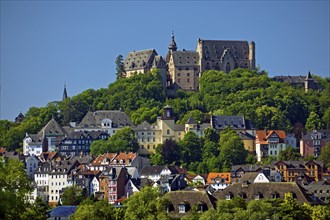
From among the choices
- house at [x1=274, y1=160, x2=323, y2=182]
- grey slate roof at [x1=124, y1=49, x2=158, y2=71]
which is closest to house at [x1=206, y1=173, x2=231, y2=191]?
house at [x1=274, y1=160, x2=323, y2=182]

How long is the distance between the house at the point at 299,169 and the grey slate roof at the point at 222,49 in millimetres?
45339

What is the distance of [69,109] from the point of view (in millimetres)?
164625

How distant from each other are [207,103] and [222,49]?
16.1 m

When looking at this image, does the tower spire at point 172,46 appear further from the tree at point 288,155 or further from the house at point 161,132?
the tree at point 288,155

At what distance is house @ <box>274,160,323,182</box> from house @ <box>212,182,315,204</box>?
40155 mm

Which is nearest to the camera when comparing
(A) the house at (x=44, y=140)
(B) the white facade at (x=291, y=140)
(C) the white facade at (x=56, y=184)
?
(C) the white facade at (x=56, y=184)

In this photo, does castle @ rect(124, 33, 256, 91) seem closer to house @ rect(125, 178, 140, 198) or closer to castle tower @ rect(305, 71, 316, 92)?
castle tower @ rect(305, 71, 316, 92)

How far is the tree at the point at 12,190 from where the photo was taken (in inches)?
1714

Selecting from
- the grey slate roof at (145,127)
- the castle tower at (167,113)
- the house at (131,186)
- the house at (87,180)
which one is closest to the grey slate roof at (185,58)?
the castle tower at (167,113)

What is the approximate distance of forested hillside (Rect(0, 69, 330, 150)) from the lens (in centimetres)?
15500

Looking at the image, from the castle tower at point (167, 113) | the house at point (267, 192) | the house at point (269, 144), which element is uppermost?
the castle tower at point (167, 113)

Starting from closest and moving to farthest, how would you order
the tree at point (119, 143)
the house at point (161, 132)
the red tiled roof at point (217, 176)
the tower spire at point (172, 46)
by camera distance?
1. the red tiled roof at point (217, 176)
2. the tree at point (119, 143)
3. the house at point (161, 132)
4. the tower spire at point (172, 46)

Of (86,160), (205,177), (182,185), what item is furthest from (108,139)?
(182,185)

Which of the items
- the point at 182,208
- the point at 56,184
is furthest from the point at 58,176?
the point at 182,208
